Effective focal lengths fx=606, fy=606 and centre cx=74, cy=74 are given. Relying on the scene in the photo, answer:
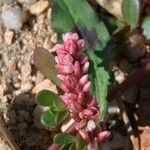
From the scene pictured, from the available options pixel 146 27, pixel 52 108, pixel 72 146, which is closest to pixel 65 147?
pixel 72 146

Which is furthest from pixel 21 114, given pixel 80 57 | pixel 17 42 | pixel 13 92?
pixel 80 57

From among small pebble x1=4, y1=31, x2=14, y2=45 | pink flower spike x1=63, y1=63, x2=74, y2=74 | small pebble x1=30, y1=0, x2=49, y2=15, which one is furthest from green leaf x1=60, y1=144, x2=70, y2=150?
small pebble x1=30, y1=0, x2=49, y2=15

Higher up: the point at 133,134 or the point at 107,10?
the point at 107,10

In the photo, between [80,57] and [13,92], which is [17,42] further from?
[80,57]

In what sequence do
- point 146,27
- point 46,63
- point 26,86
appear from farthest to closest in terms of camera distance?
1. point 146,27
2. point 26,86
3. point 46,63

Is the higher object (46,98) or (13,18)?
(13,18)

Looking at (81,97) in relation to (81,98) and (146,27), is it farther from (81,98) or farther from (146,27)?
(146,27)
